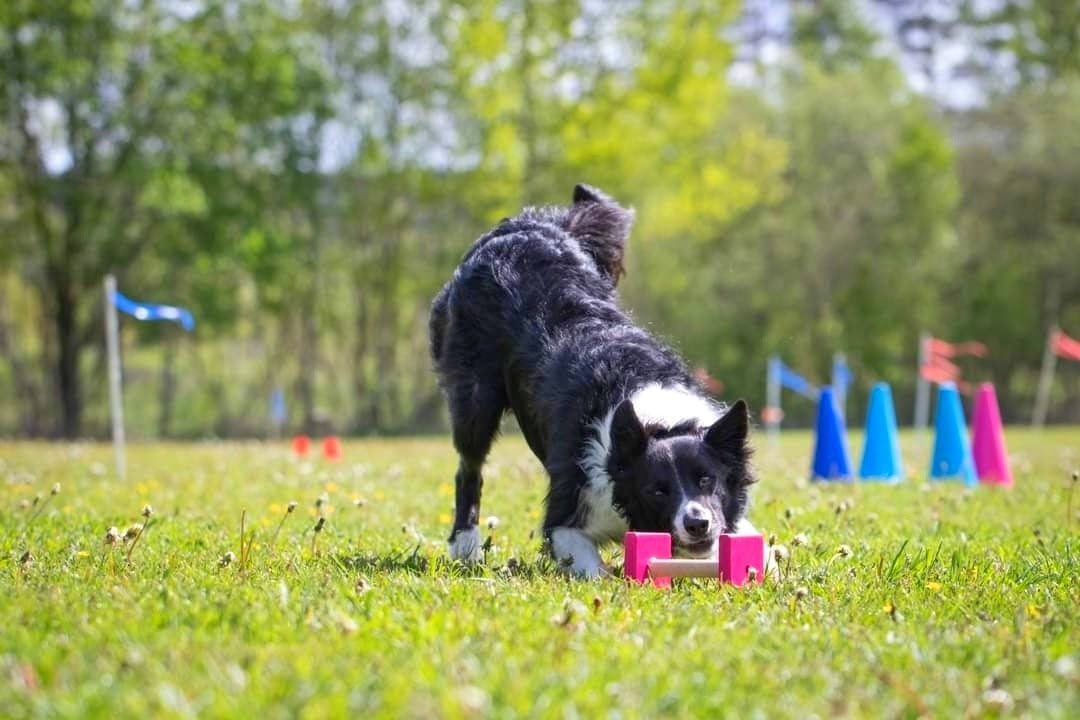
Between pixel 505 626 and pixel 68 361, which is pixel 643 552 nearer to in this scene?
pixel 505 626

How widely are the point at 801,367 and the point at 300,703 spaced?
3368 cm

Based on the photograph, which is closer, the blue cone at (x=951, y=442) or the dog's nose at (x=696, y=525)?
the dog's nose at (x=696, y=525)

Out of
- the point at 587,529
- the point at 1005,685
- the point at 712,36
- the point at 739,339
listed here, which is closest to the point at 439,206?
the point at 712,36

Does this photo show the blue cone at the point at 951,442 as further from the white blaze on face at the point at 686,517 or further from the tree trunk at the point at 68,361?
the tree trunk at the point at 68,361

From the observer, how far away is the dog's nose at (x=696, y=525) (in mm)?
5469

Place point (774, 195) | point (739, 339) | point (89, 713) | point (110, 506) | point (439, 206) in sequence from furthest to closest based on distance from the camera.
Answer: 1. point (739, 339)
2. point (774, 195)
3. point (439, 206)
4. point (110, 506)
5. point (89, 713)

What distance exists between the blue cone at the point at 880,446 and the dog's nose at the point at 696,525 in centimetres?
629

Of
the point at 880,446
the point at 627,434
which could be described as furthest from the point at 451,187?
the point at 627,434

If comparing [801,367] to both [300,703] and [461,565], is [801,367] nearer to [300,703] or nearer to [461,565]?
[461,565]

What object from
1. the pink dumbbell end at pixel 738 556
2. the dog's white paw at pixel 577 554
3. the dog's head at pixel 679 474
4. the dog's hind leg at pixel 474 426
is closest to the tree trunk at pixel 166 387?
the dog's hind leg at pixel 474 426

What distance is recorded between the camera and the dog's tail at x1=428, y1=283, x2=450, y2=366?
7.53 meters

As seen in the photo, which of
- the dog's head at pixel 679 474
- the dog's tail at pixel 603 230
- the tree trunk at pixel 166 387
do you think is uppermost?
the dog's tail at pixel 603 230

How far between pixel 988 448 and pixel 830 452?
1487 mm

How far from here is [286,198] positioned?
28.2 m
